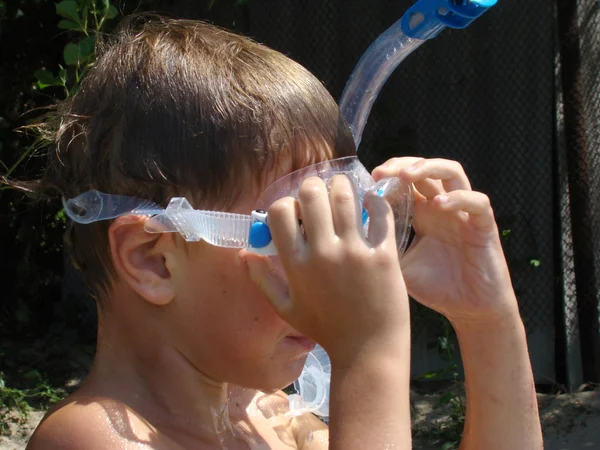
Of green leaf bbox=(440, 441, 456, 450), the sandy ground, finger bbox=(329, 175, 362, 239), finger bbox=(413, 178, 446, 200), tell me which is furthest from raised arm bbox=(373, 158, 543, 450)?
the sandy ground

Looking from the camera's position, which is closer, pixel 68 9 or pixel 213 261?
pixel 213 261

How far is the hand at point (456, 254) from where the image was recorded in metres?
2.03

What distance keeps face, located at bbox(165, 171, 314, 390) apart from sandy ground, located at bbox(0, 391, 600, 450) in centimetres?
255

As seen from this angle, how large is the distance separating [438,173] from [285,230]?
594 mm

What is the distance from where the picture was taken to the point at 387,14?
5.09 meters

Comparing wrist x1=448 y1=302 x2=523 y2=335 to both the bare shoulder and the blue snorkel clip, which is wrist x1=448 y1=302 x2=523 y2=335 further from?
the bare shoulder

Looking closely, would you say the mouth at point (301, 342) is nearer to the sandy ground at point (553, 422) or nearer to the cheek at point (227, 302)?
the cheek at point (227, 302)

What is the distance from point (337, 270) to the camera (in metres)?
1.52

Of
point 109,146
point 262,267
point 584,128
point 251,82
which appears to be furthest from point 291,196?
point 584,128

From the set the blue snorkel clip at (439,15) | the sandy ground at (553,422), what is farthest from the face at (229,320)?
the sandy ground at (553,422)

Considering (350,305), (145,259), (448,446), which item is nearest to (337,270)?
(350,305)

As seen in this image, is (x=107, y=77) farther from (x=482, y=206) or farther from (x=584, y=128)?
(x=584, y=128)

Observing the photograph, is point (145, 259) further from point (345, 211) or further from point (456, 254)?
point (456, 254)

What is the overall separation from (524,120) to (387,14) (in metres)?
1.05
